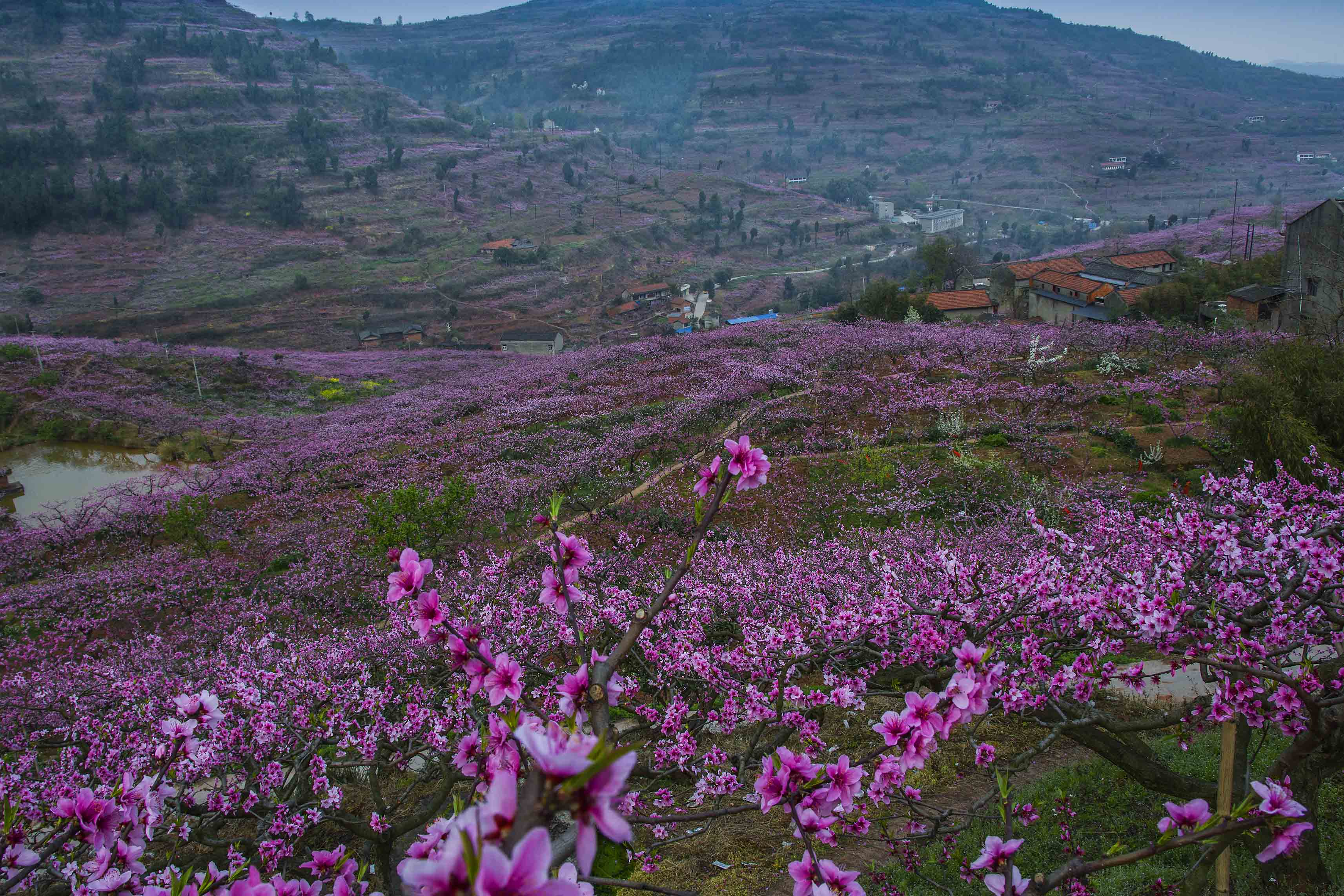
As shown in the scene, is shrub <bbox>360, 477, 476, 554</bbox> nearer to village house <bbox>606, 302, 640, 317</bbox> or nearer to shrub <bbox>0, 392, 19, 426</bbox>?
shrub <bbox>0, 392, 19, 426</bbox>

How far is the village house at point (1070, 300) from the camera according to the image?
34188 mm

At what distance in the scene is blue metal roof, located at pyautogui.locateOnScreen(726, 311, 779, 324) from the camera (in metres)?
48.8

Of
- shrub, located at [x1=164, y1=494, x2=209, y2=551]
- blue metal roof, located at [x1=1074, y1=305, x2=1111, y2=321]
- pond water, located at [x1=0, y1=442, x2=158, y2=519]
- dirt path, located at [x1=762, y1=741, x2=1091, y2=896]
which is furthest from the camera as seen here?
blue metal roof, located at [x1=1074, y1=305, x2=1111, y2=321]

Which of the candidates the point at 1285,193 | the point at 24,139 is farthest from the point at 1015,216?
the point at 24,139

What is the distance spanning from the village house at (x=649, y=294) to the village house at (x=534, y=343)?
15.4 m

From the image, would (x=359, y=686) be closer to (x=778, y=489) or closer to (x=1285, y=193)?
(x=778, y=489)

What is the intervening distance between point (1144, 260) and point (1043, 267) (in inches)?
303

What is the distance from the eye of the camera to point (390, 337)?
55.4 m

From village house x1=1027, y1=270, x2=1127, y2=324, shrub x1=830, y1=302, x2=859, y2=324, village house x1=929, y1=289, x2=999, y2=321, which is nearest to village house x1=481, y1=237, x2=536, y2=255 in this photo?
shrub x1=830, y1=302, x2=859, y2=324

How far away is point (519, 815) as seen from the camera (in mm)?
1227

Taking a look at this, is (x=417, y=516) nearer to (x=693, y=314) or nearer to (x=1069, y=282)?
(x=1069, y=282)

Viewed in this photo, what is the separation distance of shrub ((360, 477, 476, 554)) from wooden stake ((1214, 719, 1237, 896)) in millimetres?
10468

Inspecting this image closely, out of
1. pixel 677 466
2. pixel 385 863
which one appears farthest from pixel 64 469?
pixel 385 863

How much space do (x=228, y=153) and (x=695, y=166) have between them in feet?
235
